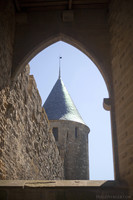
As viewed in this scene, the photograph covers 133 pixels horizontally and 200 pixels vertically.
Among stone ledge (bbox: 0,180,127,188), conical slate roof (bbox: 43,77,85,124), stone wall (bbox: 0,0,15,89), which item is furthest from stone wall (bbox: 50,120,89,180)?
stone ledge (bbox: 0,180,127,188)

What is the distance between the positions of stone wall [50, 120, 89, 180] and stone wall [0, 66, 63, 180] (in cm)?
761

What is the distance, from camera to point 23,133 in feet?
21.2

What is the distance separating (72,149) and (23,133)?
10966 millimetres

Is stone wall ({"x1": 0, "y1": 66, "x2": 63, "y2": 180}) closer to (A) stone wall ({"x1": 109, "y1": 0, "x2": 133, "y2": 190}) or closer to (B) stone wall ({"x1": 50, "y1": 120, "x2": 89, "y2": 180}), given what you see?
(A) stone wall ({"x1": 109, "y1": 0, "x2": 133, "y2": 190})

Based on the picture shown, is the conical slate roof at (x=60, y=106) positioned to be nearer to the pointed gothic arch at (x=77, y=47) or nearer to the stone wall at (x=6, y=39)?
the pointed gothic arch at (x=77, y=47)

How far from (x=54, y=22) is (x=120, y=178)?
327 cm

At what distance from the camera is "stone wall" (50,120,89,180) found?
16.7 metres

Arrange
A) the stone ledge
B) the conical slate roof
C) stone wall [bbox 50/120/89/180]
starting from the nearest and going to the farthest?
the stone ledge < stone wall [bbox 50/120/89/180] < the conical slate roof

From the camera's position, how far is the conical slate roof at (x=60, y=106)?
58.7 ft

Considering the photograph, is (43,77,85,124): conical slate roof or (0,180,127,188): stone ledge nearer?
(0,180,127,188): stone ledge

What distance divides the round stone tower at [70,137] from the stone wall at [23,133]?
25.2ft

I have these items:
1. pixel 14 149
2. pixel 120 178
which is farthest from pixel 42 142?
pixel 120 178

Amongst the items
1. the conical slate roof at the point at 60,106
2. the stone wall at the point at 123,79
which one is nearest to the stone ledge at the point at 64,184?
the stone wall at the point at 123,79

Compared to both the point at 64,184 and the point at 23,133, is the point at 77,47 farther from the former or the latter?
the point at 64,184
